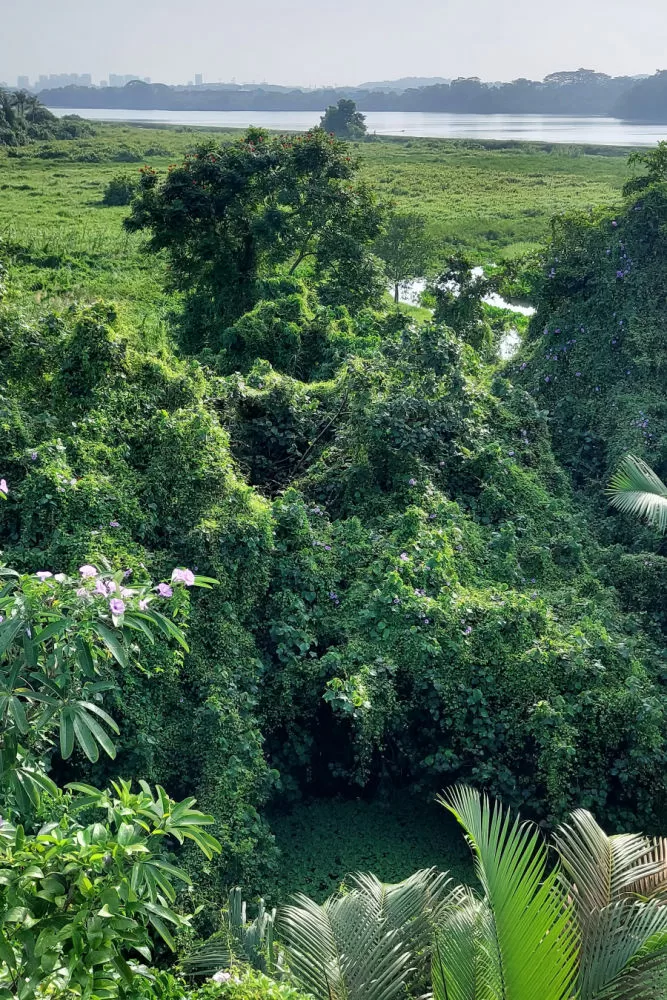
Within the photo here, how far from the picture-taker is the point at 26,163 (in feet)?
127

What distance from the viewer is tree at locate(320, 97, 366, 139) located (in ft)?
185

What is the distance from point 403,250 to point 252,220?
29.0 ft

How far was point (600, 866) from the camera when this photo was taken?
3.18m

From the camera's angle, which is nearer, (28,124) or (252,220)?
(252,220)

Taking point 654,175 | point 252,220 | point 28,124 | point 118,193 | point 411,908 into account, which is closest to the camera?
point 411,908

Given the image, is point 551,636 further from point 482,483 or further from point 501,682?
point 482,483

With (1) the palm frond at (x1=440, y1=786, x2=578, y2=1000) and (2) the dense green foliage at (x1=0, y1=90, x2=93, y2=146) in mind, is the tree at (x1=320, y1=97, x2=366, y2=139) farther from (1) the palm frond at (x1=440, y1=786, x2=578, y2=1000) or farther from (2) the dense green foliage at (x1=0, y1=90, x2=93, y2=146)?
(1) the palm frond at (x1=440, y1=786, x2=578, y2=1000)

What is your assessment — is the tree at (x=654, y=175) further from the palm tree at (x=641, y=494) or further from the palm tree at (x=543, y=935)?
the palm tree at (x=543, y=935)

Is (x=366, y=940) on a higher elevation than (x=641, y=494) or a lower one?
lower

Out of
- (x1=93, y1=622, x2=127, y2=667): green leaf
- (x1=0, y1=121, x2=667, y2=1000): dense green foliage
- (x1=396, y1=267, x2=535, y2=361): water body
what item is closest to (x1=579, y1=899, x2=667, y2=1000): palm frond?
(x1=0, y1=121, x2=667, y2=1000): dense green foliage

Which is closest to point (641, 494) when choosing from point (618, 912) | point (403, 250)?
point (618, 912)

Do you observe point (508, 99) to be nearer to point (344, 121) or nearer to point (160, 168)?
point (344, 121)

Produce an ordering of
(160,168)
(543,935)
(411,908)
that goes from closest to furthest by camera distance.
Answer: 1. (543,935)
2. (411,908)
3. (160,168)

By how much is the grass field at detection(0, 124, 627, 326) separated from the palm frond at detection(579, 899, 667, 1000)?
5512mm
